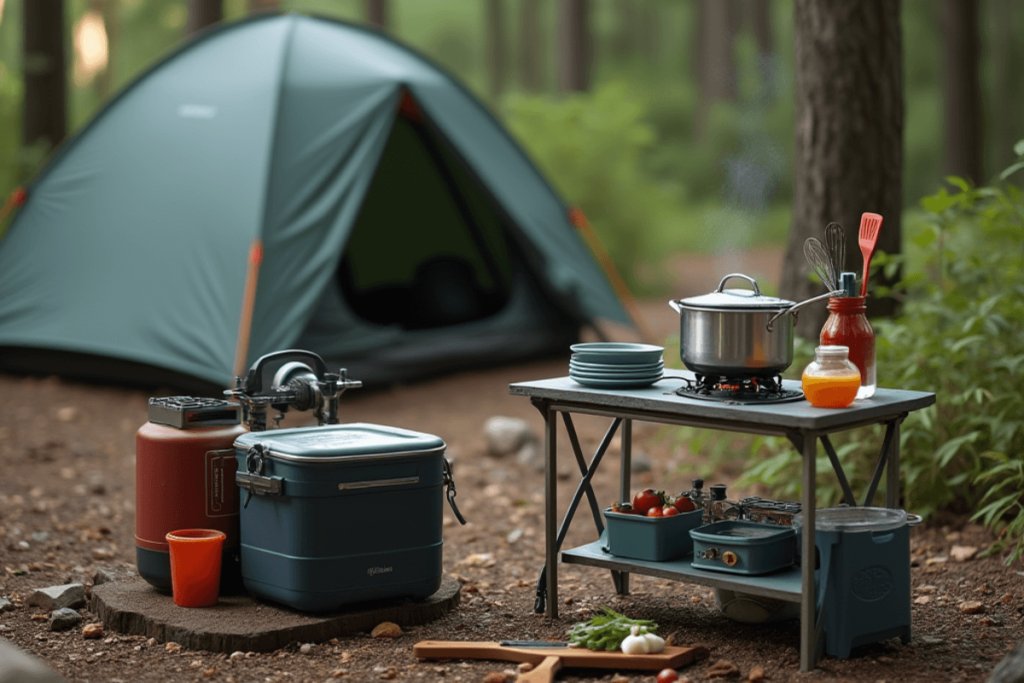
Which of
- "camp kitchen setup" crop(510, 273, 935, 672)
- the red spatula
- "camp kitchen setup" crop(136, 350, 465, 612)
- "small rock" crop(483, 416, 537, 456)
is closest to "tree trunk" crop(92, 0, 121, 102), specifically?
"small rock" crop(483, 416, 537, 456)

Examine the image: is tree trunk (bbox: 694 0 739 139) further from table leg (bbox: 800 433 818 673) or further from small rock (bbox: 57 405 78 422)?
table leg (bbox: 800 433 818 673)

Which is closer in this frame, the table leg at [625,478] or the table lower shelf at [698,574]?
the table lower shelf at [698,574]

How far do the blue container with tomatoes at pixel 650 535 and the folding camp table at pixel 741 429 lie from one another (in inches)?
1.2

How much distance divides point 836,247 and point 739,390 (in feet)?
1.74

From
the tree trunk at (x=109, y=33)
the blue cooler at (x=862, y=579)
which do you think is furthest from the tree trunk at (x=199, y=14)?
the tree trunk at (x=109, y=33)

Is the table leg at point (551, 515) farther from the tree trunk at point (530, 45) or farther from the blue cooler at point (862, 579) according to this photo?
the tree trunk at point (530, 45)

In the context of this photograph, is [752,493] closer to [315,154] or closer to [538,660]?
[538,660]

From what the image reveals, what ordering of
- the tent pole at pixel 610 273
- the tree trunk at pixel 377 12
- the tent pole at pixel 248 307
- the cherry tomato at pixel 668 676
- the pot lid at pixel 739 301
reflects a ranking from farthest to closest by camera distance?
the tree trunk at pixel 377 12 < the tent pole at pixel 610 273 < the tent pole at pixel 248 307 < the pot lid at pixel 739 301 < the cherry tomato at pixel 668 676

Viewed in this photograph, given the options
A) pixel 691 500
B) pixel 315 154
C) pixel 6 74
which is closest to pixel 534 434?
pixel 315 154

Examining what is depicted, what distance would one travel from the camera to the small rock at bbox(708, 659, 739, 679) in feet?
10.3

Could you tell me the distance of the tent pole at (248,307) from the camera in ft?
21.5

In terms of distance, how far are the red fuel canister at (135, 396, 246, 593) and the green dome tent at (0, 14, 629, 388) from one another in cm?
287

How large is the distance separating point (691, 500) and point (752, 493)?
5.20 feet

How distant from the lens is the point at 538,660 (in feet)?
10.7
